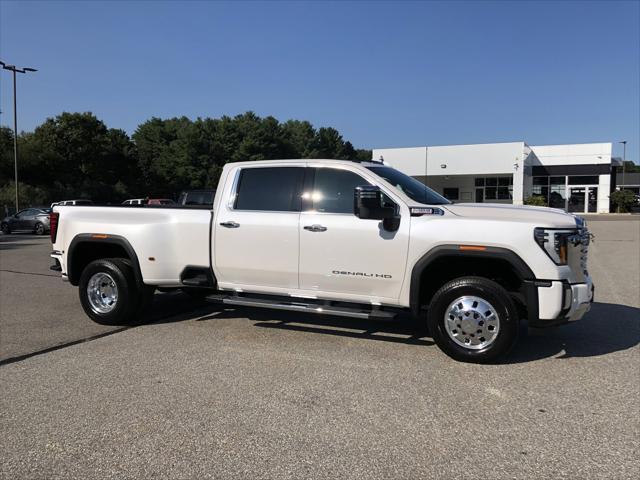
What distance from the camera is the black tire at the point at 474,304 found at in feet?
15.9

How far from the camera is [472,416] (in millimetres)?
3900

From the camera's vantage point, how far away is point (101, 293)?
6836mm

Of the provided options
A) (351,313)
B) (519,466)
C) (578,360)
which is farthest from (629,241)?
(519,466)

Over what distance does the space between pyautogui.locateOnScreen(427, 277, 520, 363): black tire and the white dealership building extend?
35.0 meters

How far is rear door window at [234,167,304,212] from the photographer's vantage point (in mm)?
5891

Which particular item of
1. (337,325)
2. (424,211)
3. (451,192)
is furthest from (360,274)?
(451,192)

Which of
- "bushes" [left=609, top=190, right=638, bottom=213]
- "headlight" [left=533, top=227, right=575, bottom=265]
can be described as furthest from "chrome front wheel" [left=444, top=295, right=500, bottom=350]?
"bushes" [left=609, top=190, right=638, bottom=213]

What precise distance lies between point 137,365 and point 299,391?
68.6 inches

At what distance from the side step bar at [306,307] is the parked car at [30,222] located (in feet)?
81.9

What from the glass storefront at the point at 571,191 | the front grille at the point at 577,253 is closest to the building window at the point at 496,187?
the glass storefront at the point at 571,191

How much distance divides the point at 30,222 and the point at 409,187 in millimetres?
27340

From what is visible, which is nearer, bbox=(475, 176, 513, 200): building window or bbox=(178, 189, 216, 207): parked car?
bbox=(178, 189, 216, 207): parked car

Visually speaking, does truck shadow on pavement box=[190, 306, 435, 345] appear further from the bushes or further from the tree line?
the bushes

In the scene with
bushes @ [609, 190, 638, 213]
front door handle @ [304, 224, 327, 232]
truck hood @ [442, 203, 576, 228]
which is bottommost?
front door handle @ [304, 224, 327, 232]
